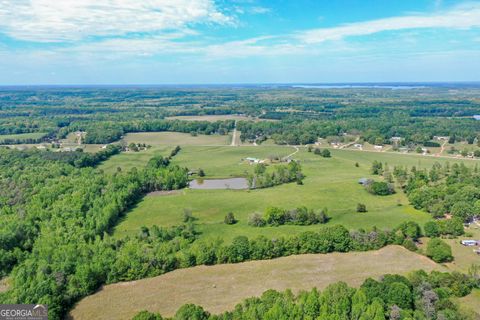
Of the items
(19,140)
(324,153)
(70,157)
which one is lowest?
(324,153)

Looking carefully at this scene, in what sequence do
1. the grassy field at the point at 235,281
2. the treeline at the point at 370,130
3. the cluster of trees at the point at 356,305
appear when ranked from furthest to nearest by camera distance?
the treeline at the point at 370,130, the grassy field at the point at 235,281, the cluster of trees at the point at 356,305

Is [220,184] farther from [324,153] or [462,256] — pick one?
[462,256]

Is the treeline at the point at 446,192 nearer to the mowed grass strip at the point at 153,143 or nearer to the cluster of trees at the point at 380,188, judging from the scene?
the cluster of trees at the point at 380,188

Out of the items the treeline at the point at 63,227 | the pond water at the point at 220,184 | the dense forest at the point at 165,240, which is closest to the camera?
the dense forest at the point at 165,240

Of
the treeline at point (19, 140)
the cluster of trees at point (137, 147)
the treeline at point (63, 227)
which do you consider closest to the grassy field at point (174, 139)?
the cluster of trees at point (137, 147)

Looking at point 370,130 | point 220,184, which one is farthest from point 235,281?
point 370,130

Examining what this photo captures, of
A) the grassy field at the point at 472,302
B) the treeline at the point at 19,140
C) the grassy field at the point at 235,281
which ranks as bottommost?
the grassy field at the point at 235,281

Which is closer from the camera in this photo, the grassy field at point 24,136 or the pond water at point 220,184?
the pond water at point 220,184
